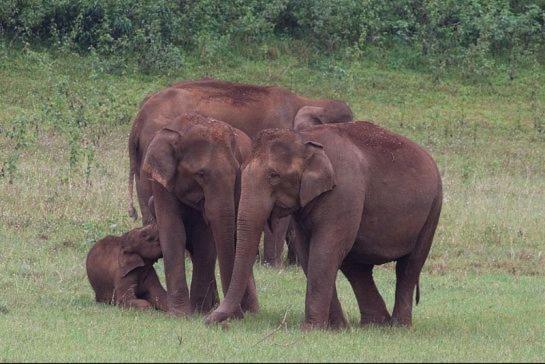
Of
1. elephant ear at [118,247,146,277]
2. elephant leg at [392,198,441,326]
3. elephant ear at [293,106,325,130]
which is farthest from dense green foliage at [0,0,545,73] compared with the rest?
elephant leg at [392,198,441,326]

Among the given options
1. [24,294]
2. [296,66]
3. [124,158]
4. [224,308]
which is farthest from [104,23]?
[224,308]

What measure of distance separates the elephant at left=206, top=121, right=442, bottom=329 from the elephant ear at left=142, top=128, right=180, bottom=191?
90 cm

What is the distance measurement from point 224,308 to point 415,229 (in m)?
1.93

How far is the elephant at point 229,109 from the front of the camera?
47.4 feet

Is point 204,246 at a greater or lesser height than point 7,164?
greater

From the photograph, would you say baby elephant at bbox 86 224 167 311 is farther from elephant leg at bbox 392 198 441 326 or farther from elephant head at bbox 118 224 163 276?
elephant leg at bbox 392 198 441 326

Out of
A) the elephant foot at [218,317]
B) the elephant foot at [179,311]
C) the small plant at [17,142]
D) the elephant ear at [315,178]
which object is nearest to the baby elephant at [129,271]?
the elephant foot at [179,311]

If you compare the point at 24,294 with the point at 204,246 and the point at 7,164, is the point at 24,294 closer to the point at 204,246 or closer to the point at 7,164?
the point at 204,246

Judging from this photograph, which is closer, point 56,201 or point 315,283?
point 315,283

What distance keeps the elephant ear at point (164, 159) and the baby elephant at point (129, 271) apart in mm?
790

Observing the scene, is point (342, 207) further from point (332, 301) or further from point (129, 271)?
point (129, 271)

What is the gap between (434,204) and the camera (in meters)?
11.4

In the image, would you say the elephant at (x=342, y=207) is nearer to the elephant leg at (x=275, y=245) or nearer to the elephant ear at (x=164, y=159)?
the elephant ear at (x=164, y=159)

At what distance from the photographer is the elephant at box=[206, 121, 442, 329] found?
33.7 feet
